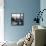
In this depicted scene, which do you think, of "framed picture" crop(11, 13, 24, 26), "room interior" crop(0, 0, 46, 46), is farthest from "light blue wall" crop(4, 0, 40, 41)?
"framed picture" crop(11, 13, 24, 26)

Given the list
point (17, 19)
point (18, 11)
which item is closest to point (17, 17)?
point (17, 19)

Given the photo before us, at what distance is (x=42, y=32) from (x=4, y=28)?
308 centimetres

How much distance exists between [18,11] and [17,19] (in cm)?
35

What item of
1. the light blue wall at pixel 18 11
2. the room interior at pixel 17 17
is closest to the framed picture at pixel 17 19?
the room interior at pixel 17 17

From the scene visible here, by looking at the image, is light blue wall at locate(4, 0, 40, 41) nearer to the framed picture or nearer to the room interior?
the room interior

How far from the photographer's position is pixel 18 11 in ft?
18.8

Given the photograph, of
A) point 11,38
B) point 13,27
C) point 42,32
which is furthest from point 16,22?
point 42,32

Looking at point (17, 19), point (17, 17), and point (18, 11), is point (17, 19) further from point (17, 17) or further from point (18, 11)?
point (18, 11)

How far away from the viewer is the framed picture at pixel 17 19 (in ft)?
18.7

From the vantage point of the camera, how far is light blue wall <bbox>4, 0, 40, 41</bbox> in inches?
222

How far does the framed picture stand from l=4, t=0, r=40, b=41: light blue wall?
13 cm

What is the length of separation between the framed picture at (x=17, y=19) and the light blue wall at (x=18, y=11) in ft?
0.43

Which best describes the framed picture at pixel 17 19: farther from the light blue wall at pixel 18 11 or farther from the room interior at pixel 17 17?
the light blue wall at pixel 18 11

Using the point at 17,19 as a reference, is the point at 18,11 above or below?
above
